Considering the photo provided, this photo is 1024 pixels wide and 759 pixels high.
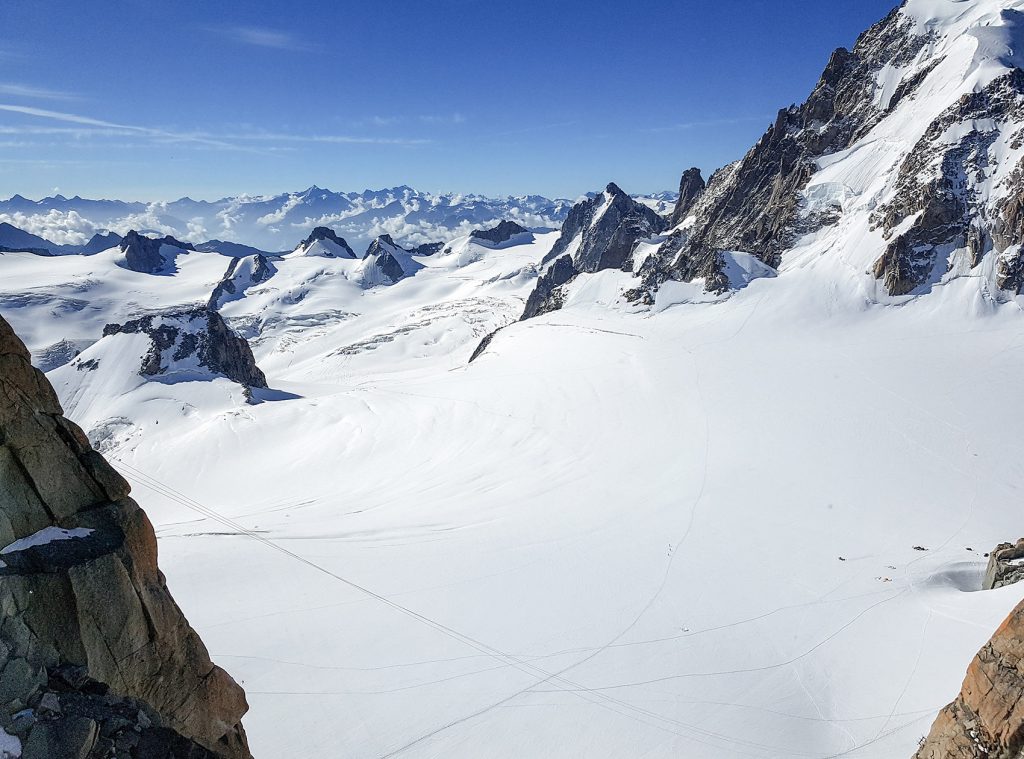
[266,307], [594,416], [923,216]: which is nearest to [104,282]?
[266,307]

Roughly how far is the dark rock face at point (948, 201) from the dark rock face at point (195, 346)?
6919 centimetres

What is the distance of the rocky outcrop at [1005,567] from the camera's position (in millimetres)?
17375

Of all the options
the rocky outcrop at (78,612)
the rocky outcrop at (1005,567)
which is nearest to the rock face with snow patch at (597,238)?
the rocky outcrop at (1005,567)

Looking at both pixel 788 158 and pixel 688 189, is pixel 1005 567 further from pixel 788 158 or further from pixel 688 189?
pixel 688 189

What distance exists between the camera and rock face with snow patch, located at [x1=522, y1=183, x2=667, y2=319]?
12138cm

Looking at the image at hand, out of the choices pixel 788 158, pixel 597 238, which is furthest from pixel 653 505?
pixel 597 238

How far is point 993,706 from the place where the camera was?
9062 millimetres

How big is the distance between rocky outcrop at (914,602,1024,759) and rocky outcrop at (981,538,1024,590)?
33.8 feet

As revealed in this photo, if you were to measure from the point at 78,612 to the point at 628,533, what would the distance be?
814 inches

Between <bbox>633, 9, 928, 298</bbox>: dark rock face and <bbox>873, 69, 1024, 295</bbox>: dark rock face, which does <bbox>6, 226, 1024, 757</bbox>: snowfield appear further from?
<bbox>633, 9, 928, 298</bbox>: dark rock face

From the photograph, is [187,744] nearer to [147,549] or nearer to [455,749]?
[147,549]

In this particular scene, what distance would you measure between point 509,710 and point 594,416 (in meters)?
27.3

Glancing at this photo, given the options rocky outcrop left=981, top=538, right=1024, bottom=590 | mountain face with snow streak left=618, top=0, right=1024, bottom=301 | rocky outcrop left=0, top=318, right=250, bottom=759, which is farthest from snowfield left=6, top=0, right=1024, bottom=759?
rocky outcrop left=0, top=318, right=250, bottom=759

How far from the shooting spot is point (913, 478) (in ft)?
93.2
